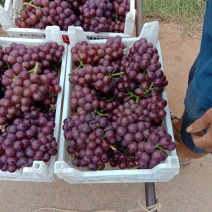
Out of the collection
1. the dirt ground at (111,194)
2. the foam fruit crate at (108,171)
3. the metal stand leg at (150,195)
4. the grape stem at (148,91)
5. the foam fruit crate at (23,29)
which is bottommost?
the dirt ground at (111,194)

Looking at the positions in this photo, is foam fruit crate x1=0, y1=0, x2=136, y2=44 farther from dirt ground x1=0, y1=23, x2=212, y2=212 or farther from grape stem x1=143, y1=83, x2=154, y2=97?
dirt ground x1=0, y1=23, x2=212, y2=212

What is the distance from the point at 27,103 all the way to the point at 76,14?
1.81ft

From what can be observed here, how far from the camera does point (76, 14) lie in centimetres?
139

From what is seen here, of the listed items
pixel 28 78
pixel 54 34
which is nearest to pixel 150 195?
pixel 28 78

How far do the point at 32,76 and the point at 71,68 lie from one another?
8.1 inches

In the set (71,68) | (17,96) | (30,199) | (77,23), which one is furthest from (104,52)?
(30,199)

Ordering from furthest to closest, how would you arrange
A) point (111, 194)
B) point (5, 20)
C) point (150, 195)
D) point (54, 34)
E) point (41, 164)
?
point (111, 194) < point (5, 20) < point (54, 34) < point (150, 195) < point (41, 164)

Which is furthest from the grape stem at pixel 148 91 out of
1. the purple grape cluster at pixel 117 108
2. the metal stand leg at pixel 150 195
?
the metal stand leg at pixel 150 195

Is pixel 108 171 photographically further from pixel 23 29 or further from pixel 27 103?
pixel 23 29

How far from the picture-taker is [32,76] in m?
1.07

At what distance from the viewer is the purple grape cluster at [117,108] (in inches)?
38.8

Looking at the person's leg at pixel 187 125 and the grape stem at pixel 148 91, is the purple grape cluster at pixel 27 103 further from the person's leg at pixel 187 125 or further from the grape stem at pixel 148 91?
the person's leg at pixel 187 125

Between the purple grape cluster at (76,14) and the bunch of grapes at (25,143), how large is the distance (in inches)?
19.1

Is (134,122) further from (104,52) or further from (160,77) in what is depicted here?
(104,52)
